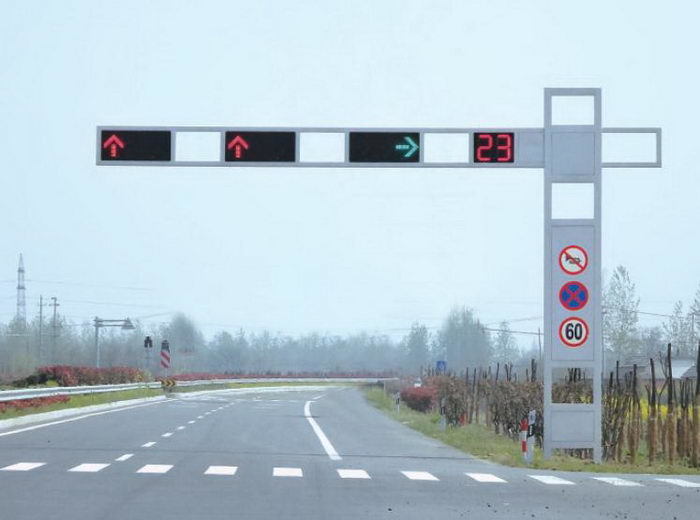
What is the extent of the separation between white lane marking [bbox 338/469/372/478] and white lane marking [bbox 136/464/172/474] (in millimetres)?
2765

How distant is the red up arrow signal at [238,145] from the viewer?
2753 cm

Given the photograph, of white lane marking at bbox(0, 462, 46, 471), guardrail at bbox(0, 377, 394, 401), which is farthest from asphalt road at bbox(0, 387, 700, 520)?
guardrail at bbox(0, 377, 394, 401)

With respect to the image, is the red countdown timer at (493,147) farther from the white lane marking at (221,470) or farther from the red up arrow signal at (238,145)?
the white lane marking at (221,470)

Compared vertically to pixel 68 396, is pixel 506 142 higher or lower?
higher

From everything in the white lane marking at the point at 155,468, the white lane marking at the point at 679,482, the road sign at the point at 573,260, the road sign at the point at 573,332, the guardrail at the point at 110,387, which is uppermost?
the road sign at the point at 573,260

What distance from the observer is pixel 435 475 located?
67.7 feet

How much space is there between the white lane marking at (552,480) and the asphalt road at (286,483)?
0.04m

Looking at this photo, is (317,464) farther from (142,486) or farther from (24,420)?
(24,420)

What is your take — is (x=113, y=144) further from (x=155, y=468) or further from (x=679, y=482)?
(x=679, y=482)

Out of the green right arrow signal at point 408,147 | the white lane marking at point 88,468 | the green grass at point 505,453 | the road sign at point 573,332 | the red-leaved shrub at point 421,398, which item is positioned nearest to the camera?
the white lane marking at point 88,468

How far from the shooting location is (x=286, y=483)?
1823 centimetres

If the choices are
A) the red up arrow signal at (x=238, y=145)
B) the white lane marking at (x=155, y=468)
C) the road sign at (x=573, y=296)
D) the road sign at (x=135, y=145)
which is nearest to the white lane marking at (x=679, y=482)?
the road sign at (x=573, y=296)

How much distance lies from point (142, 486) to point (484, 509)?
190 inches

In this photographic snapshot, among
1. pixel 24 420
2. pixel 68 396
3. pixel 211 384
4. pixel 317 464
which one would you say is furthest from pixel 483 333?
pixel 317 464
